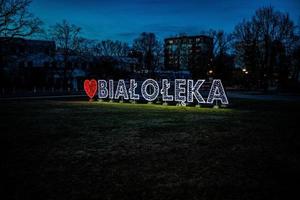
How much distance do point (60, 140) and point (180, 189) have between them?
5.84 m

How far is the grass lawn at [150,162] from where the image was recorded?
19.7ft

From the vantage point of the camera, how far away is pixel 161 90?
26.3 meters

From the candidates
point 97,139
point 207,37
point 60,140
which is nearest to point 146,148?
point 97,139

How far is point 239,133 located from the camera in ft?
39.8

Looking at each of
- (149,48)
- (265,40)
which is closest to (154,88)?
(265,40)

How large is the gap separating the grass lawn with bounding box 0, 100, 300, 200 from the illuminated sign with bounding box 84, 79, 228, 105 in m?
9.75

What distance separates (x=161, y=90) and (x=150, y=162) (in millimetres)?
18548

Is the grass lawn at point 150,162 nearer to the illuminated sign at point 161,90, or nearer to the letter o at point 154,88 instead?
the illuminated sign at point 161,90

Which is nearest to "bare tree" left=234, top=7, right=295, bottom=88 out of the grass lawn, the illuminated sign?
the illuminated sign

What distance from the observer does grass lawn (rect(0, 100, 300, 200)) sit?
5.99 metres

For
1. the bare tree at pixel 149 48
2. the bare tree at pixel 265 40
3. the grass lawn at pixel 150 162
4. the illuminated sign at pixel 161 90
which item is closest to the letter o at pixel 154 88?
the illuminated sign at pixel 161 90

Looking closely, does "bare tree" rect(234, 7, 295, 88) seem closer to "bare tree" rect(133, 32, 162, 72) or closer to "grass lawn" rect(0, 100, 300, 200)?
"bare tree" rect(133, 32, 162, 72)

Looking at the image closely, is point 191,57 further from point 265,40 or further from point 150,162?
point 150,162

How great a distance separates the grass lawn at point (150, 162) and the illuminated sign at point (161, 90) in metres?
9.75
